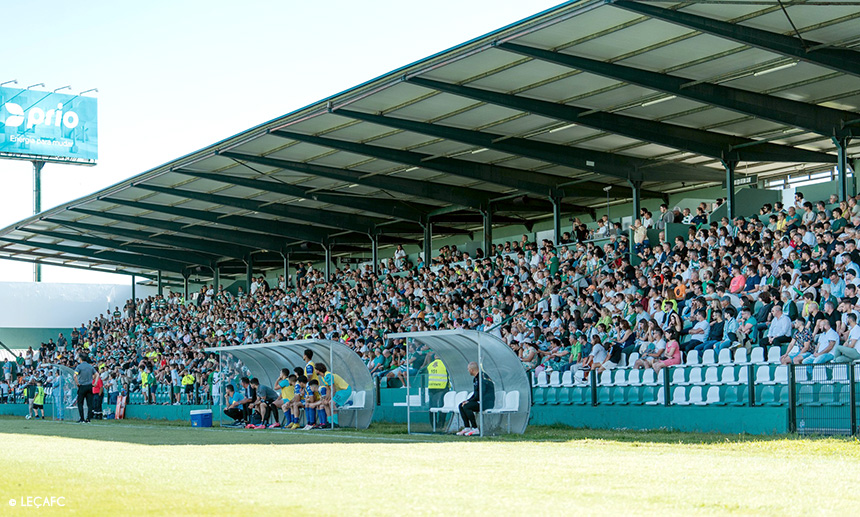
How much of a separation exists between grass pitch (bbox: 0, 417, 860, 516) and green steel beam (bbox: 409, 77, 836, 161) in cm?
1062

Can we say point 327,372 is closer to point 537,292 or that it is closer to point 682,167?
point 537,292

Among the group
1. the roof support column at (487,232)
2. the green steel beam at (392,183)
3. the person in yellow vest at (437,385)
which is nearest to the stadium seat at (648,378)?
the person in yellow vest at (437,385)

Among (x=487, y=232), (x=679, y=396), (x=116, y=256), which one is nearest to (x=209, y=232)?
(x=116, y=256)

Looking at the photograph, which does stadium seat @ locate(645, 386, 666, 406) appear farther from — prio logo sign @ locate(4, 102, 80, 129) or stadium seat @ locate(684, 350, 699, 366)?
prio logo sign @ locate(4, 102, 80, 129)

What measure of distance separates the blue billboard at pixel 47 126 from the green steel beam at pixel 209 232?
78.5 feet

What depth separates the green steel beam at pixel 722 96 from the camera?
2273 centimetres

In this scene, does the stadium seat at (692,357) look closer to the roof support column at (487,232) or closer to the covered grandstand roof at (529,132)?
the covered grandstand roof at (529,132)

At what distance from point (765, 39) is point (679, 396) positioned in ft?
24.6

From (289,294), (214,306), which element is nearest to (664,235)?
(289,294)

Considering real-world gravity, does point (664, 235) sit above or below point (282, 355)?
above

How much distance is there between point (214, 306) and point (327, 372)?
28789 millimetres

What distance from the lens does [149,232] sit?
49656 millimetres

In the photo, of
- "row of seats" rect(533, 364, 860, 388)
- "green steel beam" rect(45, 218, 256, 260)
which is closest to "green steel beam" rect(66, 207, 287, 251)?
"green steel beam" rect(45, 218, 256, 260)

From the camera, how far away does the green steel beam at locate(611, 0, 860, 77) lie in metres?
20.1
